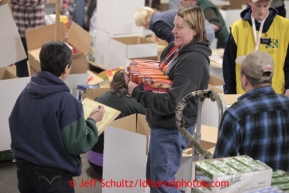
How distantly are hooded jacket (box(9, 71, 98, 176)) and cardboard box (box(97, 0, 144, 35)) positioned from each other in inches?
132

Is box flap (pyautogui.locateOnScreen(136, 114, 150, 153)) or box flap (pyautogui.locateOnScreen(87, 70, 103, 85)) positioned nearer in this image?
box flap (pyautogui.locateOnScreen(136, 114, 150, 153))

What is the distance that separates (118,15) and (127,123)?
8.22ft

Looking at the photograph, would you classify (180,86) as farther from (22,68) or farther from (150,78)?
(22,68)

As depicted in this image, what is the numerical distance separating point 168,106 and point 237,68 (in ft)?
3.49

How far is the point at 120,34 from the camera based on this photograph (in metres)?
5.88

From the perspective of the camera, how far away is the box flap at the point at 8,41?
160 inches

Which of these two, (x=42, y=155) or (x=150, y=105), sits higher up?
(x=150, y=105)

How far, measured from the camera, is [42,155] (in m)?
2.47

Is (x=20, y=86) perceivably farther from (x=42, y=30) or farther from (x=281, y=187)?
(x=281, y=187)

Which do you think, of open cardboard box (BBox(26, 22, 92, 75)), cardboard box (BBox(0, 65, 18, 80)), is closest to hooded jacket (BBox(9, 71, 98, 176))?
cardboard box (BBox(0, 65, 18, 80))

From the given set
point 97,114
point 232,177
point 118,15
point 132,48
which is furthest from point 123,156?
point 118,15

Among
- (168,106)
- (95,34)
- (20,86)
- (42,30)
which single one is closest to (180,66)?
(168,106)

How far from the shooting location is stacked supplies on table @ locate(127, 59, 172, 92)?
108 inches

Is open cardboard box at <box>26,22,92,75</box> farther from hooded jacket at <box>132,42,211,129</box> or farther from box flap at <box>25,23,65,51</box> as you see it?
hooded jacket at <box>132,42,211,129</box>
